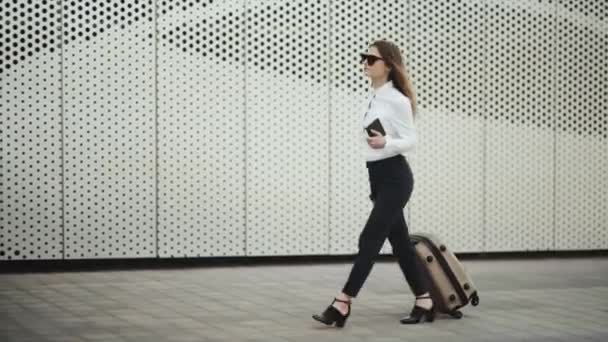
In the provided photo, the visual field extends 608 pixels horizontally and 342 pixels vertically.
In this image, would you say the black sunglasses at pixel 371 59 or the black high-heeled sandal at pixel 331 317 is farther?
the black sunglasses at pixel 371 59

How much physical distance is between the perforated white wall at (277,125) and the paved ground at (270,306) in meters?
0.57

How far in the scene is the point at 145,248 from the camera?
9.56m

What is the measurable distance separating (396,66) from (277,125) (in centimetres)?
342

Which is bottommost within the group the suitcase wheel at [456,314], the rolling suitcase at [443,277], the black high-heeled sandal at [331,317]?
the suitcase wheel at [456,314]

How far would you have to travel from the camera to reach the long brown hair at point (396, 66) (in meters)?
6.64

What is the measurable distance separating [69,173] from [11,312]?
8.54 ft

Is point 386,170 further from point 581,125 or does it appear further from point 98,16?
point 581,125

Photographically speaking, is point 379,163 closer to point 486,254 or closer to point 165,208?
point 165,208

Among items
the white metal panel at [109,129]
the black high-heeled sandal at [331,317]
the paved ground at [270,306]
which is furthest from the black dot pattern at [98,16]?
the black high-heeled sandal at [331,317]

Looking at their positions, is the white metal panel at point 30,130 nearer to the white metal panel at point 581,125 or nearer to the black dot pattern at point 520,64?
the black dot pattern at point 520,64

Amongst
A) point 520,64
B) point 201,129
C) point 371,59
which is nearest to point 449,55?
point 520,64

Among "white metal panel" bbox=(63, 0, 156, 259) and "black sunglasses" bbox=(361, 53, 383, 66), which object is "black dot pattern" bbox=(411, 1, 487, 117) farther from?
"black sunglasses" bbox=(361, 53, 383, 66)

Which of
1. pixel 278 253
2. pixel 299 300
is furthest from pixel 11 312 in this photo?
pixel 278 253

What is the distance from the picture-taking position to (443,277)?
23.0ft
